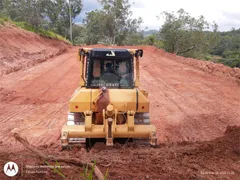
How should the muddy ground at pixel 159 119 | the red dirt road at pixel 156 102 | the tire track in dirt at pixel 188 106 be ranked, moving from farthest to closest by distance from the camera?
the tire track in dirt at pixel 188 106 < the red dirt road at pixel 156 102 < the muddy ground at pixel 159 119

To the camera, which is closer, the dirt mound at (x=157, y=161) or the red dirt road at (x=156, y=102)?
the dirt mound at (x=157, y=161)

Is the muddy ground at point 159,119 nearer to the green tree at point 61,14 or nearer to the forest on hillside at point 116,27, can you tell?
the forest on hillside at point 116,27

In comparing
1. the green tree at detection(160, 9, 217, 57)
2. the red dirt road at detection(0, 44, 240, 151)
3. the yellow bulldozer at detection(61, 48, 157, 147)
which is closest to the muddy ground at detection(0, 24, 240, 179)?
the red dirt road at detection(0, 44, 240, 151)

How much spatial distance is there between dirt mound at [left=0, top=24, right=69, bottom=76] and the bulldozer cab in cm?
1266

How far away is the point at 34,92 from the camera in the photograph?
48.0 feet

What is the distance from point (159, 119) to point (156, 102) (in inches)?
96.0

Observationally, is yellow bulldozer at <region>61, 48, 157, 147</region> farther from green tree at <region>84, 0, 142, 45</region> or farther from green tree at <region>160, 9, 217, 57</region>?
green tree at <region>84, 0, 142, 45</region>

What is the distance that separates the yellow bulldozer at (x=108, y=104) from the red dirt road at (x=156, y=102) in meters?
1.56

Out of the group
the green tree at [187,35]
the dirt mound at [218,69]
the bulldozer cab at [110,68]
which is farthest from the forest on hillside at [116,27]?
the bulldozer cab at [110,68]

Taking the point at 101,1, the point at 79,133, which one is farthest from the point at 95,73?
the point at 101,1

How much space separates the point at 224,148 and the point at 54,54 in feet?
82.9

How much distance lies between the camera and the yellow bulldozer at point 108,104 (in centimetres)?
658

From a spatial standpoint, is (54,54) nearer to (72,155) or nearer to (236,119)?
(236,119)

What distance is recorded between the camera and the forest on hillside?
33906 millimetres
